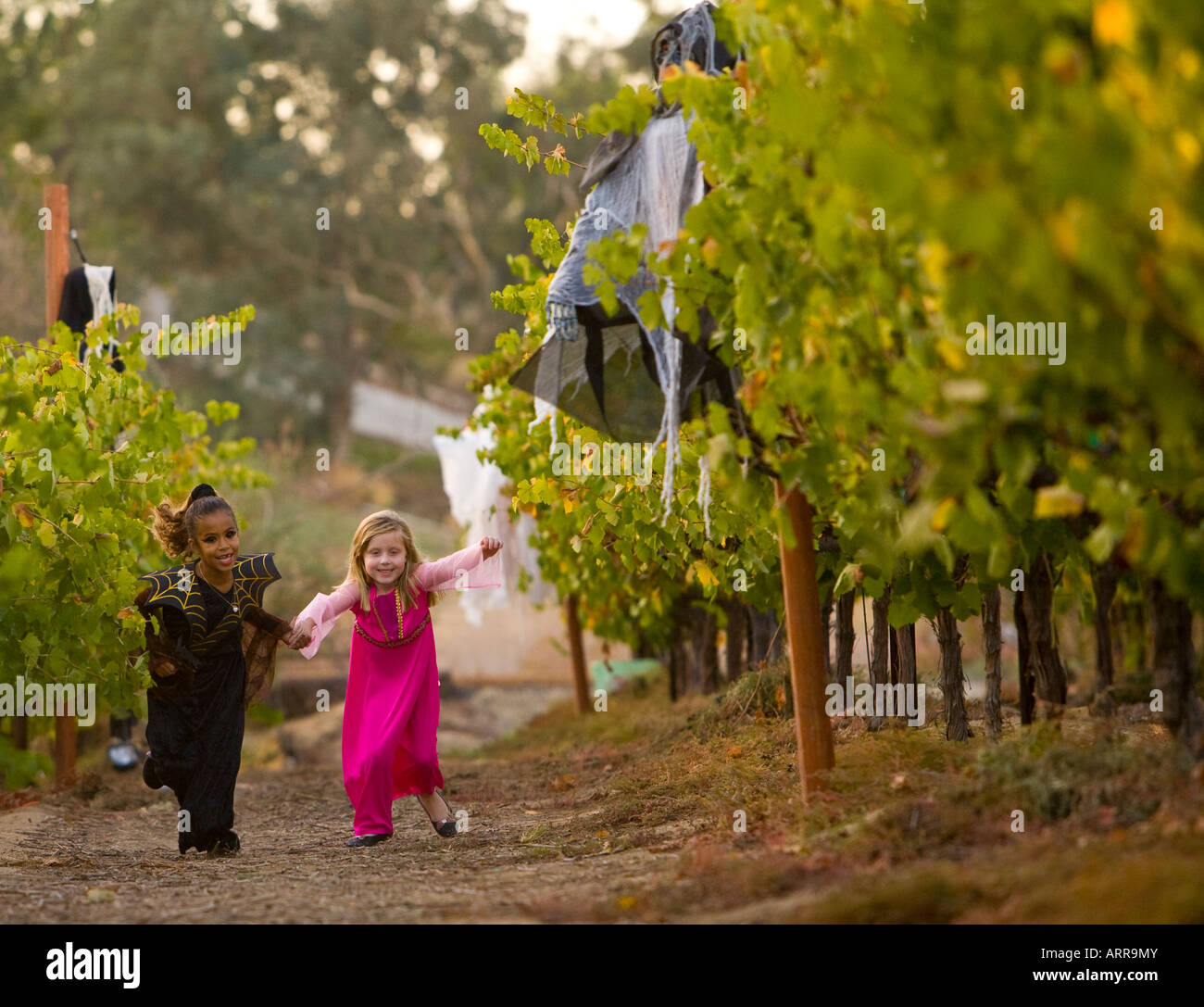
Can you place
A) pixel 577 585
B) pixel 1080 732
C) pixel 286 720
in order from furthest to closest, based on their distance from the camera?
pixel 286 720, pixel 577 585, pixel 1080 732

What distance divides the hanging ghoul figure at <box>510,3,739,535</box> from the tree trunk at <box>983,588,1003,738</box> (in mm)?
1584

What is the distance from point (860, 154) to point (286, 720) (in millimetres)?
11277

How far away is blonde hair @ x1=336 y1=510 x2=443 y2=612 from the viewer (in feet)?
19.9

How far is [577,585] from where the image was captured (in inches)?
391

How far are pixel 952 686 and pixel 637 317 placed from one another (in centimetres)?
222

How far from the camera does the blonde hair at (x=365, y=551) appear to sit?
6.05 meters

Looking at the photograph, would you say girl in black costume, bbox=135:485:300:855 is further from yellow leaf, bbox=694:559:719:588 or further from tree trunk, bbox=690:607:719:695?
tree trunk, bbox=690:607:719:695

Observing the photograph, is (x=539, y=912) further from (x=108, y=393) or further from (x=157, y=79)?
(x=157, y=79)

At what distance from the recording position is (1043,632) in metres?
5.75

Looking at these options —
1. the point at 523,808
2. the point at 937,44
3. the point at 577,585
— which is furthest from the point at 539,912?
the point at 577,585

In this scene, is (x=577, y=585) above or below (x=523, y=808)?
above

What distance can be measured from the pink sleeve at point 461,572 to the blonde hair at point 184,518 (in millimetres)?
877
